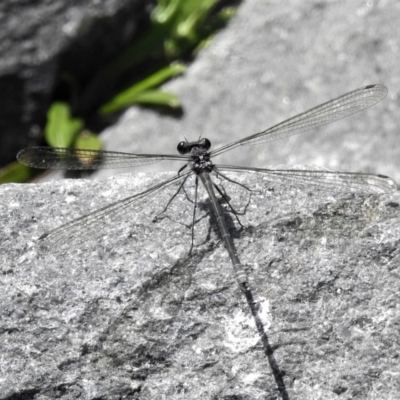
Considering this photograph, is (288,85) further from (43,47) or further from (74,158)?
(74,158)

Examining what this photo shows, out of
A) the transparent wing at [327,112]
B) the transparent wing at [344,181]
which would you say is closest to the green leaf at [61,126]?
the transparent wing at [327,112]

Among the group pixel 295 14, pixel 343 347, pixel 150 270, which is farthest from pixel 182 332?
pixel 295 14

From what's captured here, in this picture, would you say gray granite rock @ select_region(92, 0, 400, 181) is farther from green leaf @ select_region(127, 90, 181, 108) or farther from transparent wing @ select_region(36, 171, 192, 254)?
transparent wing @ select_region(36, 171, 192, 254)

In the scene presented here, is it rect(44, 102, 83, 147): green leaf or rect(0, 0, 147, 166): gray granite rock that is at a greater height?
rect(0, 0, 147, 166): gray granite rock

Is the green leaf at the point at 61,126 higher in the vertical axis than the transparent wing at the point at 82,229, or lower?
higher

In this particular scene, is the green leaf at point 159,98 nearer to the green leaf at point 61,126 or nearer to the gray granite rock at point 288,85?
the gray granite rock at point 288,85

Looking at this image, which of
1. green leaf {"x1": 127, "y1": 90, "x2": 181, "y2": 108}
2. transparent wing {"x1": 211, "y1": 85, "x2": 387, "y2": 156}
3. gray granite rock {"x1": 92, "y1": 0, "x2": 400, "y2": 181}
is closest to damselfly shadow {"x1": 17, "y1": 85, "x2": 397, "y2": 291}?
transparent wing {"x1": 211, "y1": 85, "x2": 387, "y2": 156}

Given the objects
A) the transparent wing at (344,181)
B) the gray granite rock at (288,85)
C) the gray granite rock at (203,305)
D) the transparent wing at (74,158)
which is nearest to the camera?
the gray granite rock at (203,305)
